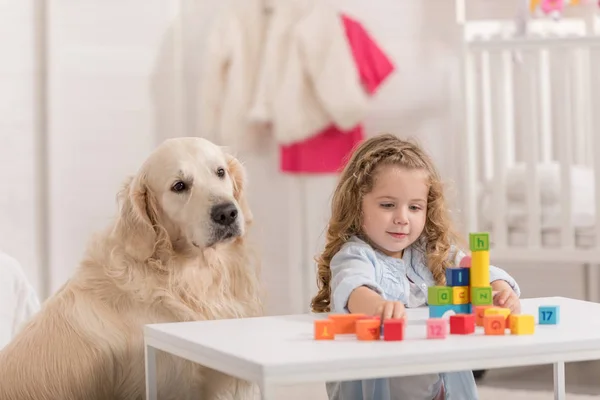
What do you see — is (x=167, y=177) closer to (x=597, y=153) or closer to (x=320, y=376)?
(x=320, y=376)

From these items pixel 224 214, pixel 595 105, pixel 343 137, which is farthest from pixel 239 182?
pixel 343 137

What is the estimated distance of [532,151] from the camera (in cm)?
341

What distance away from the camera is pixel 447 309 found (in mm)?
1765

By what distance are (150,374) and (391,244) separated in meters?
0.54

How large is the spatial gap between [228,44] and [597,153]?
1.59 m

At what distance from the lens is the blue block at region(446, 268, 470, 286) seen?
177 centimetres

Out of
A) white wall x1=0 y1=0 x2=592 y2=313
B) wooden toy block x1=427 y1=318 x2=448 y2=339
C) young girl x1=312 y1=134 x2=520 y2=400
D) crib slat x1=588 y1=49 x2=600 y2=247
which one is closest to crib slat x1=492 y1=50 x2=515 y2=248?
crib slat x1=588 y1=49 x2=600 y2=247

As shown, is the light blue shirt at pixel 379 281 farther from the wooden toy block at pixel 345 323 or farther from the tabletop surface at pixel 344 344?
the wooden toy block at pixel 345 323

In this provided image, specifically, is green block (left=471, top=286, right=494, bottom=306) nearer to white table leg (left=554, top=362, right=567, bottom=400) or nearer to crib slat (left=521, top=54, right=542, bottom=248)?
white table leg (left=554, top=362, right=567, bottom=400)

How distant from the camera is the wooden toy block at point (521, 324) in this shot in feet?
5.31

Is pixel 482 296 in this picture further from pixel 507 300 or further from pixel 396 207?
pixel 396 207

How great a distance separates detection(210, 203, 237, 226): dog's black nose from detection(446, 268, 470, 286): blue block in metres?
0.46

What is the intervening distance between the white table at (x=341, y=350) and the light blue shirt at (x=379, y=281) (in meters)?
0.12

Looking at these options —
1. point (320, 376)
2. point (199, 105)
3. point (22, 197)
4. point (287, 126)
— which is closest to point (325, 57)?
point (287, 126)
